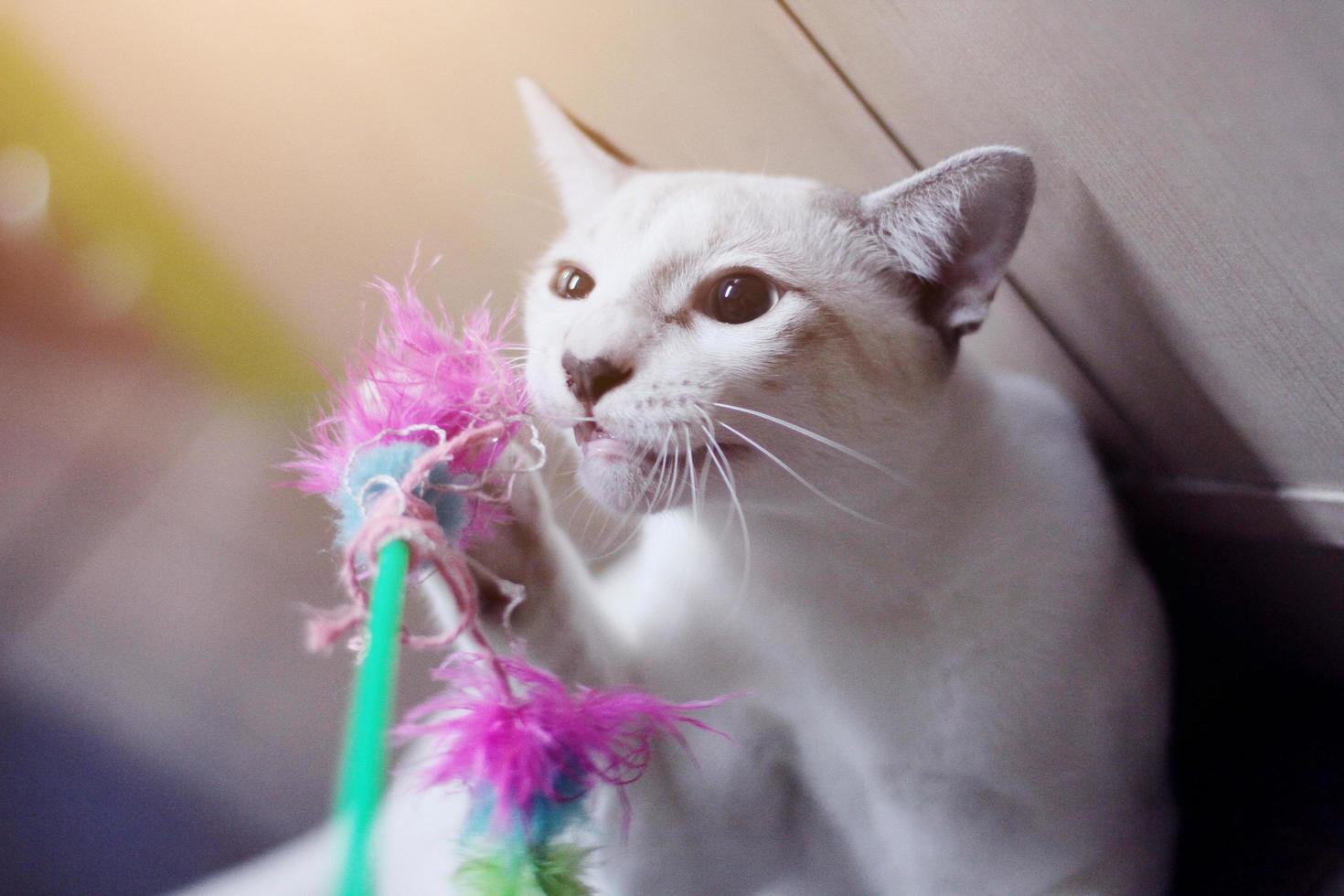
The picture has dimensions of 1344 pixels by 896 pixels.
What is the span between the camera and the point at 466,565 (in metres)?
0.57

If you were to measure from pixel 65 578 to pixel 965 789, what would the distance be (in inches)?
37.9

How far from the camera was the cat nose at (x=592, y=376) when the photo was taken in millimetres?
567

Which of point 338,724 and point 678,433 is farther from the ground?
point 678,433

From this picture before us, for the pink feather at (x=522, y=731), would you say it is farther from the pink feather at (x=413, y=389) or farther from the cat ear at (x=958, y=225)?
the cat ear at (x=958, y=225)

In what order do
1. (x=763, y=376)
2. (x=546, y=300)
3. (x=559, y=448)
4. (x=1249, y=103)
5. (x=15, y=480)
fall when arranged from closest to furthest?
1. (x=1249, y=103)
2. (x=763, y=376)
3. (x=546, y=300)
4. (x=559, y=448)
5. (x=15, y=480)

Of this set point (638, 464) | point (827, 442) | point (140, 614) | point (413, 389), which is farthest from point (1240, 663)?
point (140, 614)

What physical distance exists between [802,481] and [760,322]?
115mm

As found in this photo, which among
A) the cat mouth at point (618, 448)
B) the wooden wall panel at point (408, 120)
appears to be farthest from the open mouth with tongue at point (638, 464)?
the wooden wall panel at point (408, 120)

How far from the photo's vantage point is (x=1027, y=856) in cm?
75

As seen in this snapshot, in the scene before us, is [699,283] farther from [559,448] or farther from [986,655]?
[986,655]

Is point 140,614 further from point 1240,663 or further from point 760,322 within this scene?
point 1240,663

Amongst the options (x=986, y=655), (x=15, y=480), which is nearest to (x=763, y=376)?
(x=986, y=655)

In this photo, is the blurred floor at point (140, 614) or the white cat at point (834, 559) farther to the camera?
the blurred floor at point (140, 614)

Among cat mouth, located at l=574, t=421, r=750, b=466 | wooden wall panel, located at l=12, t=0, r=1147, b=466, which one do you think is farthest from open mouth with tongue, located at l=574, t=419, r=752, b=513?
wooden wall panel, located at l=12, t=0, r=1147, b=466
